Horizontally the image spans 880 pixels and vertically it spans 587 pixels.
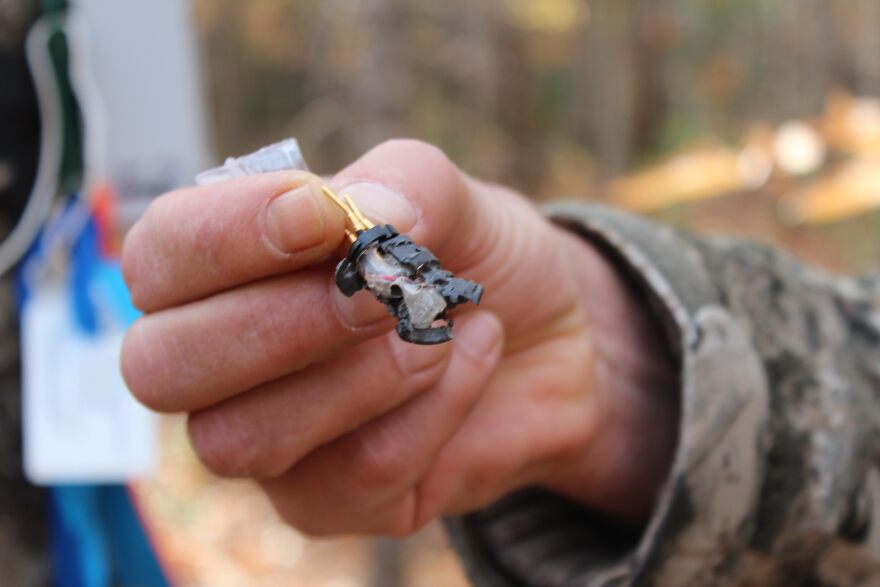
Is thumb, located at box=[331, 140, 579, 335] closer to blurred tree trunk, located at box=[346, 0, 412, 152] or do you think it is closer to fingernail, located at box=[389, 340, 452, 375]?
fingernail, located at box=[389, 340, 452, 375]

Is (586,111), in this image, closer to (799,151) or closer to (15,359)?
(799,151)

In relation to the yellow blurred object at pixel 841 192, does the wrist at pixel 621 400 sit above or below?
above

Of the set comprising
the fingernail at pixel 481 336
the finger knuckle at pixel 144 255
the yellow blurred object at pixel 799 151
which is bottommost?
the yellow blurred object at pixel 799 151

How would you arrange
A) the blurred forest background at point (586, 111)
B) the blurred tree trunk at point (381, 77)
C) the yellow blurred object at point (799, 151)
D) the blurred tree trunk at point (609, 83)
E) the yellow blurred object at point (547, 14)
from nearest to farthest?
the blurred tree trunk at point (381, 77)
the blurred forest background at point (586, 111)
the yellow blurred object at point (799, 151)
the yellow blurred object at point (547, 14)
the blurred tree trunk at point (609, 83)

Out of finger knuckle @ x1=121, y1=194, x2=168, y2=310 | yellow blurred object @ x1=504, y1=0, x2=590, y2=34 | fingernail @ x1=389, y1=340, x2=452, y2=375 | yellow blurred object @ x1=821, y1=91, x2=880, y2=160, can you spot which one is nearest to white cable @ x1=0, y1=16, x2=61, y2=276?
finger knuckle @ x1=121, y1=194, x2=168, y2=310

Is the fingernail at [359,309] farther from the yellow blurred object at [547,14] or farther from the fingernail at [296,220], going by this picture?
the yellow blurred object at [547,14]

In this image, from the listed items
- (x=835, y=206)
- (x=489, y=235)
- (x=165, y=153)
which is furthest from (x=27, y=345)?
(x=835, y=206)

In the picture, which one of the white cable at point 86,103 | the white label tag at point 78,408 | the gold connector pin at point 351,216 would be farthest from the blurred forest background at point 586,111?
the gold connector pin at point 351,216
